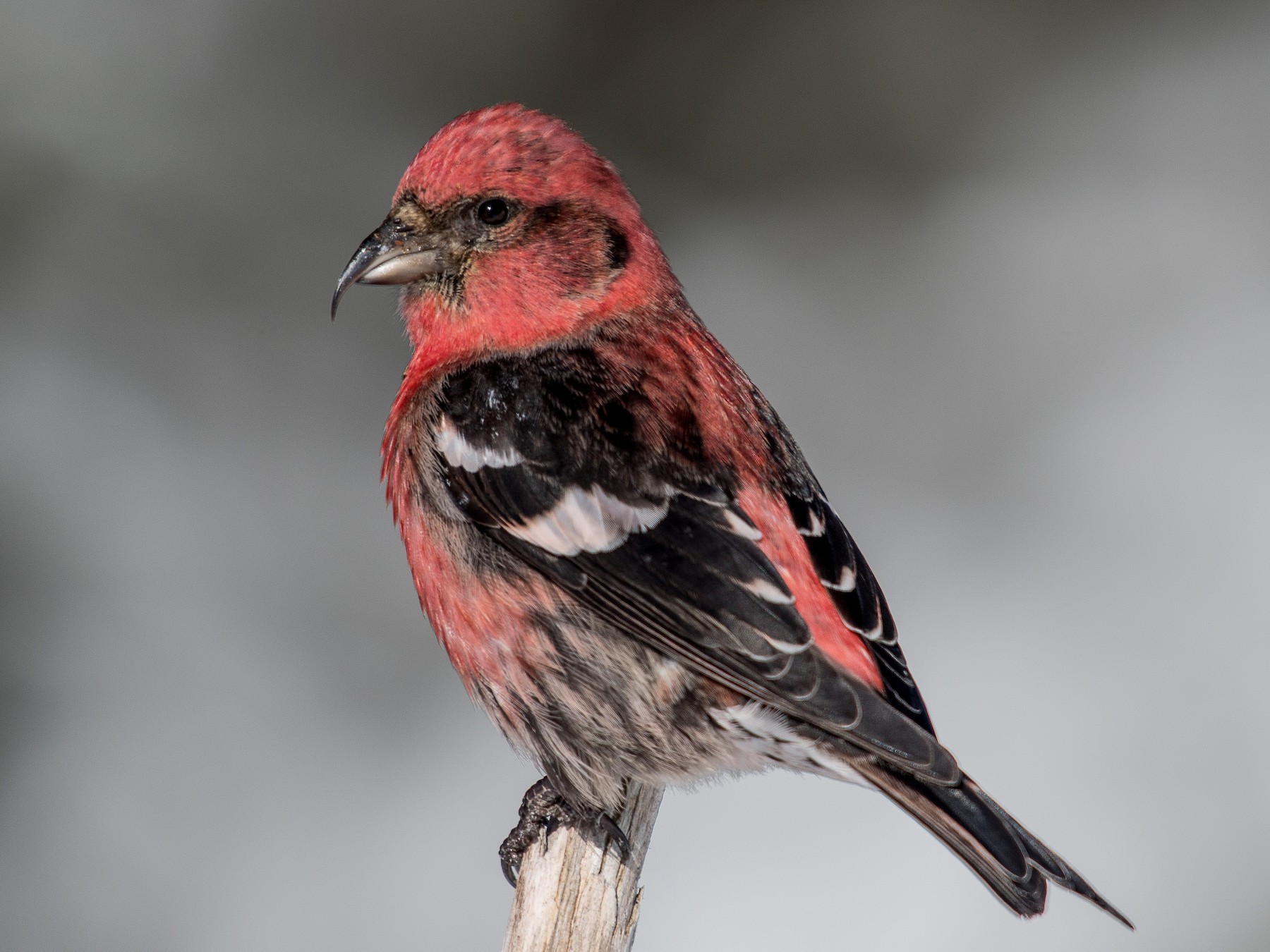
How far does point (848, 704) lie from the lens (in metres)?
2.90

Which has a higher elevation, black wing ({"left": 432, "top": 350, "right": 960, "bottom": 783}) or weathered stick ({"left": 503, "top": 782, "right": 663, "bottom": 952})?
black wing ({"left": 432, "top": 350, "right": 960, "bottom": 783})

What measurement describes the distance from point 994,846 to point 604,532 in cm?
112

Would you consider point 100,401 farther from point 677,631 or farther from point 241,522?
point 677,631

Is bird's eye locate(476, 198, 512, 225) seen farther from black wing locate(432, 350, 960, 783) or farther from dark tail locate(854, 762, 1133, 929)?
dark tail locate(854, 762, 1133, 929)

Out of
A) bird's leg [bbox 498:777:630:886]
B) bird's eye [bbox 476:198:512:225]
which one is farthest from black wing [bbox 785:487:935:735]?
bird's eye [bbox 476:198:512:225]

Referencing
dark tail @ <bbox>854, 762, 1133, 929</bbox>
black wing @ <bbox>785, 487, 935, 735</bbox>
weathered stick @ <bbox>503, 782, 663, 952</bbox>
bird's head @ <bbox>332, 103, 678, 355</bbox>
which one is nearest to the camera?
dark tail @ <bbox>854, 762, 1133, 929</bbox>

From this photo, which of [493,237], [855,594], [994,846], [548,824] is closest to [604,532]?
[855,594]

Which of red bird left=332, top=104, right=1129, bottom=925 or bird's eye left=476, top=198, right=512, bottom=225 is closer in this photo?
red bird left=332, top=104, right=1129, bottom=925

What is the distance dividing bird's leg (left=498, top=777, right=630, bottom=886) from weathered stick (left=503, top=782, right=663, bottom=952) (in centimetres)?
3

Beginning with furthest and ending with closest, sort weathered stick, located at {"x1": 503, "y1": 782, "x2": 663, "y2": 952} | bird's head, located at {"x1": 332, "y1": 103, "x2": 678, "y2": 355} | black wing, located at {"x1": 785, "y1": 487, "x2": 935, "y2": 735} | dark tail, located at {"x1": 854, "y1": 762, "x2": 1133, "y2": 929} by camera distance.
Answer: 1. bird's head, located at {"x1": 332, "y1": 103, "x2": 678, "y2": 355}
2. black wing, located at {"x1": 785, "y1": 487, "x2": 935, "y2": 735}
3. weathered stick, located at {"x1": 503, "y1": 782, "x2": 663, "y2": 952}
4. dark tail, located at {"x1": 854, "y1": 762, "x2": 1133, "y2": 929}

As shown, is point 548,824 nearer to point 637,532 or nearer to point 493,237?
point 637,532

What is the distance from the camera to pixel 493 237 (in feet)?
11.9

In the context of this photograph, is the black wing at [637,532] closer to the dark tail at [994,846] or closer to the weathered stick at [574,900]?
the dark tail at [994,846]

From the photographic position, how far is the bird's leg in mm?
3170
